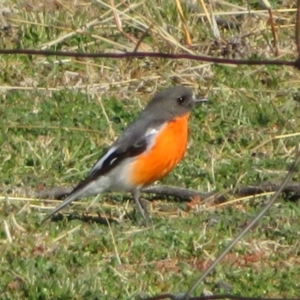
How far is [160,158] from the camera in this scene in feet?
25.9

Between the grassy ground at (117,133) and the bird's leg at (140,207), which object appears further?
the bird's leg at (140,207)

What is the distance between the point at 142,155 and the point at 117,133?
1064mm

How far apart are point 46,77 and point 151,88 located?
0.92m

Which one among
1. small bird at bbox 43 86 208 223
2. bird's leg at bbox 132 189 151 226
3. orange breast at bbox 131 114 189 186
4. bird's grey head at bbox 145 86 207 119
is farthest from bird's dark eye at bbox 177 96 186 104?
bird's leg at bbox 132 189 151 226

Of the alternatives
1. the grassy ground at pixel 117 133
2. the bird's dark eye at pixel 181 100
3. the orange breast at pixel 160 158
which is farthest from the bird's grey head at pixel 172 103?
the grassy ground at pixel 117 133

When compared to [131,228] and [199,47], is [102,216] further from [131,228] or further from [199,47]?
[199,47]

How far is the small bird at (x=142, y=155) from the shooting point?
7.88 meters

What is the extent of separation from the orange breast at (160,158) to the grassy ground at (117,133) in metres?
0.21

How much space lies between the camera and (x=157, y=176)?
7.96m

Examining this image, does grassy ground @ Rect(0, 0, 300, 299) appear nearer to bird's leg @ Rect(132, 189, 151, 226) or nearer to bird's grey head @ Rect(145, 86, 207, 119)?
bird's leg @ Rect(132, 189, 151, 226)

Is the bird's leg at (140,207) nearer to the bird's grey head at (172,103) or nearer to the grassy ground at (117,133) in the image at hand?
the grassy ground at (117,133)

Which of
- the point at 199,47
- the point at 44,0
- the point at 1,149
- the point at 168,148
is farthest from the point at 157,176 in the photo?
the point at 44,0

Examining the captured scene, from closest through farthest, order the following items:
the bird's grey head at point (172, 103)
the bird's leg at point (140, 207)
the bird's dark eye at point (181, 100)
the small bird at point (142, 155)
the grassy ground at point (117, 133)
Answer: the grassy ground at point (117, 133) → the bird's leg at point (140, 207) → the small bird at point (142, 155) → the bird's grey head at point (172, 103) → the bird's dark eye at point (181, 100)

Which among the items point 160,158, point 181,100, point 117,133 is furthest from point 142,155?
point 117,133
